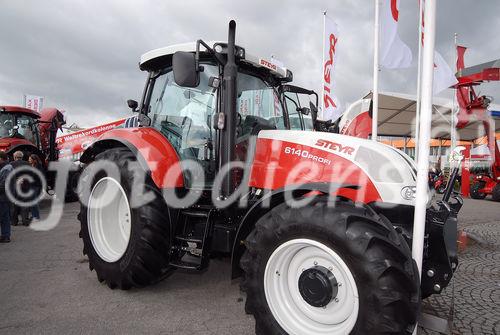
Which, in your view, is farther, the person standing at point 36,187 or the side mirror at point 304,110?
the person standing at point 36,187

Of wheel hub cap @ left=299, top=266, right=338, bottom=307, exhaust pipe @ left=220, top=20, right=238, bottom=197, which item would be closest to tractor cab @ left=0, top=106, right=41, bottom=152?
exhaust pipe @ left=220, top=20, right=238, bottom=197

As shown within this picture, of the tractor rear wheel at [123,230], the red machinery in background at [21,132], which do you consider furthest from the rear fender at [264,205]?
the red machinery in background at [21,132]

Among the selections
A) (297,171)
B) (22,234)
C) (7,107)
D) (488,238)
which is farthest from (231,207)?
(7,107)

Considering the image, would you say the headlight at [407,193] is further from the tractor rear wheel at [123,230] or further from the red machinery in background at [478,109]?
the red machinery in background at [478,109]

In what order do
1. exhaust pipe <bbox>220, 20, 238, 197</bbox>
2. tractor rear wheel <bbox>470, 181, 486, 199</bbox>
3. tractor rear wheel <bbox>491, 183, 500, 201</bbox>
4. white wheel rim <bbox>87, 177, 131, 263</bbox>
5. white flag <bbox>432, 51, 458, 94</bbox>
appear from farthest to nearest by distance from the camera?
tractor rear wheel <bbox>470, 181, 486, 199</bbox>, tractor rear wheel <bbox>491, 183, 500, 201</bbox>, white flag <bbox>432, 51, 458, 94</bbox>, white wheel rim <bbox>87, 177, 131, 263</bbox>, exhaust pipe <bbox>220, 20, 238, 197</bbox>

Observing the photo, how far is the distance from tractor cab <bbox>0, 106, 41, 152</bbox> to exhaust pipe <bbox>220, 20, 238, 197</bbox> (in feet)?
26.7

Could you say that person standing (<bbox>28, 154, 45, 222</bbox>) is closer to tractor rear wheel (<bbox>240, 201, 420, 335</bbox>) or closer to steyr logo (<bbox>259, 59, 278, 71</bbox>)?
steyr logo (<bbox>259, 59, 278, 71</bbox>)

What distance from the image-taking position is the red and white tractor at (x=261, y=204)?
215cm

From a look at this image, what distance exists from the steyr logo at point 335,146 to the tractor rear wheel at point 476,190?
45.5 ft

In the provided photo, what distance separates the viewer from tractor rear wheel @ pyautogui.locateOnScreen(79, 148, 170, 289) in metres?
3.22

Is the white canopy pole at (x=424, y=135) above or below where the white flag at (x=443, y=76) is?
below

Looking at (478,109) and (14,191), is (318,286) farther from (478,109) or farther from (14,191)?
(478,109)

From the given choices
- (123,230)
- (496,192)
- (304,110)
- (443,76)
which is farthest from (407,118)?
(123,230)

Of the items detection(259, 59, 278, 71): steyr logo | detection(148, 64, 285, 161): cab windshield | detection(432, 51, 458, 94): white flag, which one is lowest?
detection(148, 64, 285, 161): cab windshield
